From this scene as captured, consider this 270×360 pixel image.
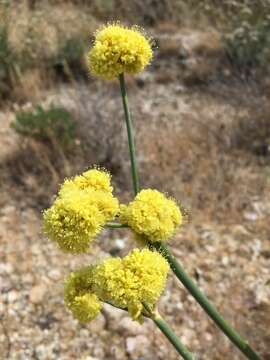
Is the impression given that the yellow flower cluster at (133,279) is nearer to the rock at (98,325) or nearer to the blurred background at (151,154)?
the blurred background at (151,154)

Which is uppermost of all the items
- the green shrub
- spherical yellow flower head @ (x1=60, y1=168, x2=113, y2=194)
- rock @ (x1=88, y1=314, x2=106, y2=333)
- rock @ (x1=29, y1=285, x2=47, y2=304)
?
spherical yellow flower head @ (x1=60, y1=168, x2=113, y2=194)

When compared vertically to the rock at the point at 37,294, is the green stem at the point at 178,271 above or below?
above

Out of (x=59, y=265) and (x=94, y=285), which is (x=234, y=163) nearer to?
(x=59, y=265)

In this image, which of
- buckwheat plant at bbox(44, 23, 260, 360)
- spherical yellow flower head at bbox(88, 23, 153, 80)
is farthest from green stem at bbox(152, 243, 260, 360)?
spherical yellow flower head at bbox(88, 23, 153, 80)

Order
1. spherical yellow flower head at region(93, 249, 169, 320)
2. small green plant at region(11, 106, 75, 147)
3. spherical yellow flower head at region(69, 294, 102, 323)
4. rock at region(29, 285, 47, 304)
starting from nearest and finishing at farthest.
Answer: spherical yellow flower head at region(93, 249, 169, 320)
spherical yellow flower head at region(69, 294, 102, 323)
rock at region(29, 285, 47, 304)
small green plant at region(11, 106, 75, 147)

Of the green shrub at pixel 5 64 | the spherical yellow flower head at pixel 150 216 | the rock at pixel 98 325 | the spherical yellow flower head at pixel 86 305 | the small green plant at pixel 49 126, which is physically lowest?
the rock at pixel 98 325

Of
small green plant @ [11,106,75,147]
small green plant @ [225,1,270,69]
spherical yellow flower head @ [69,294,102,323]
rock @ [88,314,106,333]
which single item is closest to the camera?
spherical yellow flower head @ [69,294,102,323]

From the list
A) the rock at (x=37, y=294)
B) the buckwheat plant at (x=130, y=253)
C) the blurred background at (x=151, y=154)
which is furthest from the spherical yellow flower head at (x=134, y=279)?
the rock at (x=37, y=294)

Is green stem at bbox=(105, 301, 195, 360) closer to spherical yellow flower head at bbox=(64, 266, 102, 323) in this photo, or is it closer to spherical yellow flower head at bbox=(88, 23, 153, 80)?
spherical yellow flower head at bbox=(64, 266, 102, 323)
